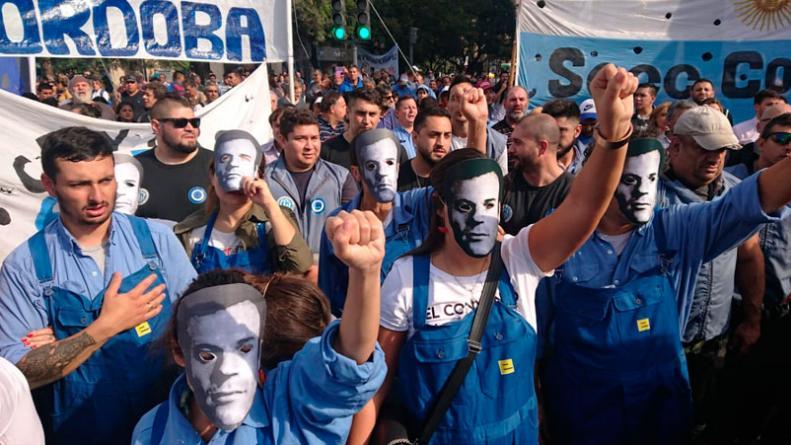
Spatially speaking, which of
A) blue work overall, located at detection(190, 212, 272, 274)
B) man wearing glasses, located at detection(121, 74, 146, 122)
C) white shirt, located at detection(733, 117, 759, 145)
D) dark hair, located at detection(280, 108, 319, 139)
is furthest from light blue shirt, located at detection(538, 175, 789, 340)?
man wearing glasses, located at detection(121, 74, 146, 122)

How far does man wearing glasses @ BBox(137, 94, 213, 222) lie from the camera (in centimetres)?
378

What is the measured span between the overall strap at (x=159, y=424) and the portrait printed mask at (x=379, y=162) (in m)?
1.89

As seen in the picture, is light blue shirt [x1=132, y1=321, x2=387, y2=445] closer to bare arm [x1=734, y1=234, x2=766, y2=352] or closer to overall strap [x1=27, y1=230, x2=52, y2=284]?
overall strap [x1=27, y1=230, x2=52, y2=284]

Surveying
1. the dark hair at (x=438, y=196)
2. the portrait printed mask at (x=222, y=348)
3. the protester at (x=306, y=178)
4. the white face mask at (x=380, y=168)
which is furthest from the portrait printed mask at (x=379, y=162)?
the portrait printed mask at (x=222, y=348)

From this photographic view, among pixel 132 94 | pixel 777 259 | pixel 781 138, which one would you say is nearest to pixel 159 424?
pixel 777 259

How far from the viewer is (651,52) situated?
749 cm

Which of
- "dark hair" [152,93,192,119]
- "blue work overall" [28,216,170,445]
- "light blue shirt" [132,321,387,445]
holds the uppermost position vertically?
"dark hair" [152,93,192,119]

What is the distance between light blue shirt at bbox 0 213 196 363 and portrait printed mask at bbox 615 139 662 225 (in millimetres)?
1820

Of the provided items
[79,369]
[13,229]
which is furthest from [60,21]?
[79,369]

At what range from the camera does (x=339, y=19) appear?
9992 millimetres

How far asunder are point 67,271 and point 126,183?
1.15 meters

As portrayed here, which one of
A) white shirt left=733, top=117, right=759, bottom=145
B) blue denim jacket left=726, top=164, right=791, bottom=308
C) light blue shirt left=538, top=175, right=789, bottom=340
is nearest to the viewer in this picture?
light blue shirt left=538, top=175, right=789, bottom=340

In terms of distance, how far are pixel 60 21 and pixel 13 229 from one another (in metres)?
2.05

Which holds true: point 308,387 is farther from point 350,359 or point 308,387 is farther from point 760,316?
point 760,316
